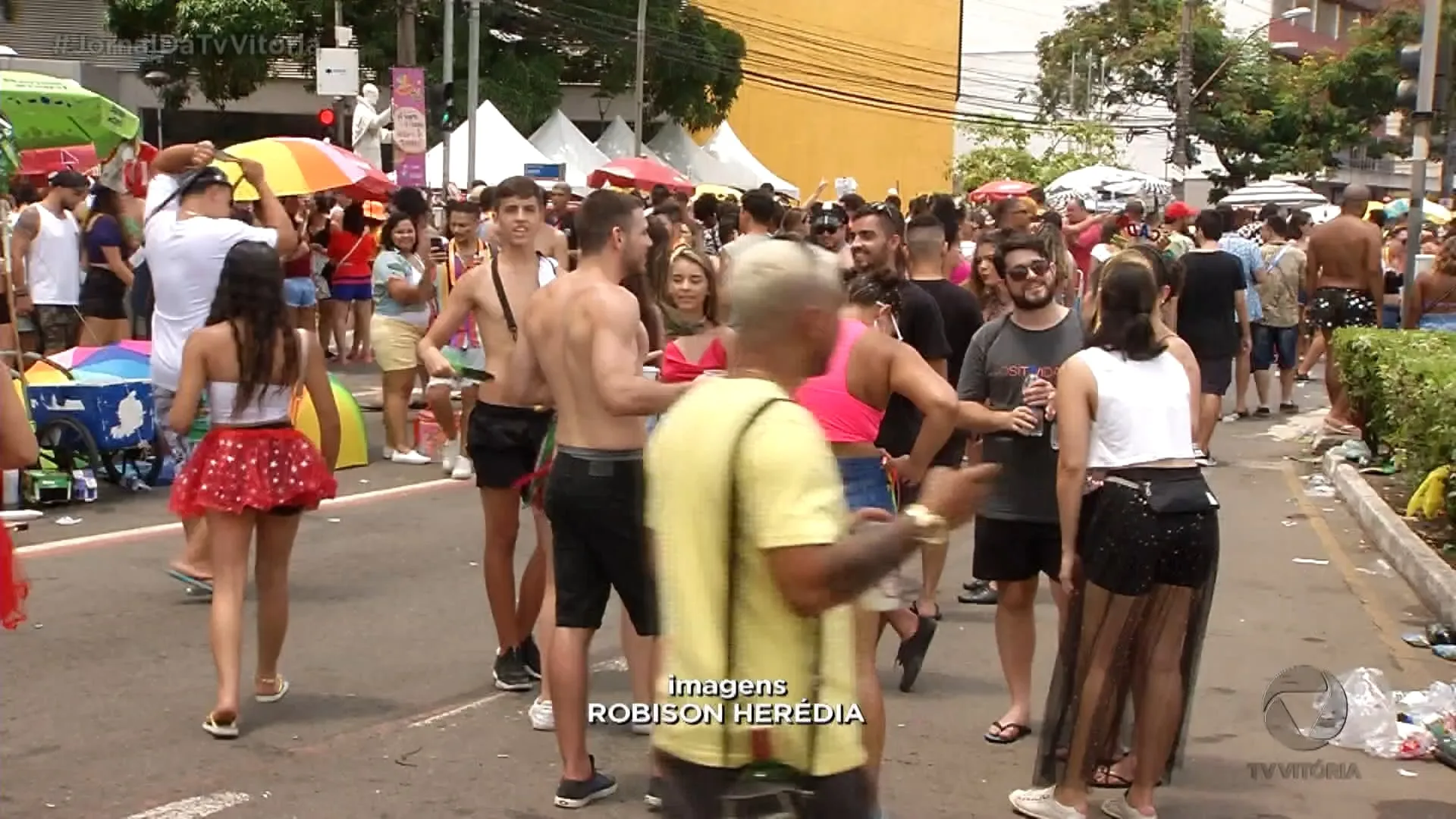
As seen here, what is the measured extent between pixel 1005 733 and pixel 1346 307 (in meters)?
10.4

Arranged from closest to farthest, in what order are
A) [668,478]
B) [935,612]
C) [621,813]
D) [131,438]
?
[668,478]
[621,813]
[935,612]
[131,438]

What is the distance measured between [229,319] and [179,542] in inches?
151

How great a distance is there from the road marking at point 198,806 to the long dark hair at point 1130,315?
10.1 feet

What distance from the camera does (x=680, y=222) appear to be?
10.1 metres

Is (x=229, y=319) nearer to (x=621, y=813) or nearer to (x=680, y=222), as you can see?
(x=621, y=813)

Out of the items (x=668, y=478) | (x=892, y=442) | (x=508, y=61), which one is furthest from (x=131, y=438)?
(x=508, y=61)

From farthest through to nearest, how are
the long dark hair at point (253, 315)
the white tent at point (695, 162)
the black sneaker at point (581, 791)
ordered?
the white tent at point (695, 162), the long dark hair at point (253, 315), the black sneaker at point (581, 791)

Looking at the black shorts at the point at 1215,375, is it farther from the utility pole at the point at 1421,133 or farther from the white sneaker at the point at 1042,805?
the white sneaker at the point at 1042,805

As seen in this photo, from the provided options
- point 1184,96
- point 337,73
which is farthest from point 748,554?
Answer: point 1184,96

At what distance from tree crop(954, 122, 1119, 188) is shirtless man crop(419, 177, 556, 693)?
3911 centimetres

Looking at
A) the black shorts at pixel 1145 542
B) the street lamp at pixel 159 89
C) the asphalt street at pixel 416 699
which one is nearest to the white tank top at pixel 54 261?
the asphalt street at pixel 416 699

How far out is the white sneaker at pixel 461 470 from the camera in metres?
12.0

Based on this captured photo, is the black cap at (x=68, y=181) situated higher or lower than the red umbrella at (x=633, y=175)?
lower

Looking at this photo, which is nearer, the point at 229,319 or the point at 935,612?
the point at 229,319
